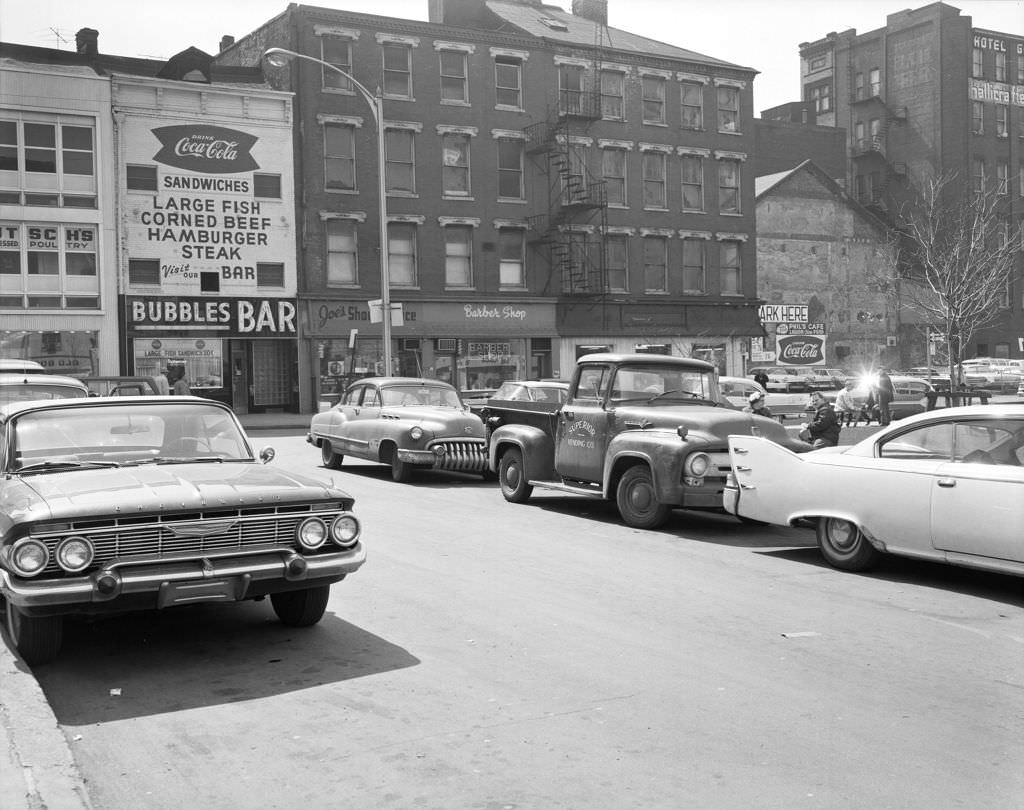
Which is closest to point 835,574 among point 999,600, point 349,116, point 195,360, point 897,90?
point 999,600

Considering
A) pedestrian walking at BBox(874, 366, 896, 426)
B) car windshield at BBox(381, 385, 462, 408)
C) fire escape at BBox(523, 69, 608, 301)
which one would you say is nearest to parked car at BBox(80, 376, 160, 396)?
car windshield at BBox(381, 385, 462, 408)

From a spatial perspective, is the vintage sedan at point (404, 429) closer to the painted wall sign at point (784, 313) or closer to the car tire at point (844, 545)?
the car tire at point (844, 545)

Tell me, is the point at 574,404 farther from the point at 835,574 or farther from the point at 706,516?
the point at 835,574

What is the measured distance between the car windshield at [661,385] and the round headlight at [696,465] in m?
1.44

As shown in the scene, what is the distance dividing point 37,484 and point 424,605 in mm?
2780

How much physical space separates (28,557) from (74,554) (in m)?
0.22

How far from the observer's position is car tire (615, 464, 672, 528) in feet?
37.9

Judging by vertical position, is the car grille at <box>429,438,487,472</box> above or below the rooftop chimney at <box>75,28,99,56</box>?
below

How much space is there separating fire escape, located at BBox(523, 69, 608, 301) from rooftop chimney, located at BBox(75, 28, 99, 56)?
52.9 feet

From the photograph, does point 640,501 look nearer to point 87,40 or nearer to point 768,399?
point 768,399

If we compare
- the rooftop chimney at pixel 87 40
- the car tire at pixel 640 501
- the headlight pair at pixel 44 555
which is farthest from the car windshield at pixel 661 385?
the rooftop chimney at pixel 87 40

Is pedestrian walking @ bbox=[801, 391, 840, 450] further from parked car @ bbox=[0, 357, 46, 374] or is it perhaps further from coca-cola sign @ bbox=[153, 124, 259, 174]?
coca-cola sign @ bbox=[153, 124, 259, 174]

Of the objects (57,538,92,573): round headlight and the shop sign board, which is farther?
the shop sign board

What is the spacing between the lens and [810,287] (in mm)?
56750
